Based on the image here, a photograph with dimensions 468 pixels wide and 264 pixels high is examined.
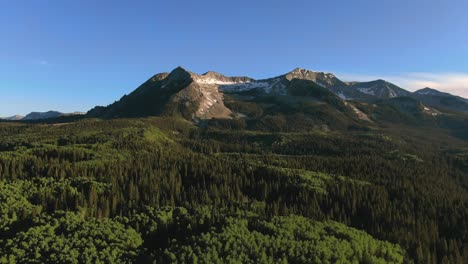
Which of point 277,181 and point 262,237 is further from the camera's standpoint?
point 277,181

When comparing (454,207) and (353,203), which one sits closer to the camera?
(353,203)

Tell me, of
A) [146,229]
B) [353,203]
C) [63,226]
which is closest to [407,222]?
[353,203]

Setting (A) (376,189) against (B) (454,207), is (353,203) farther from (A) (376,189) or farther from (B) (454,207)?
(B) (454,207)

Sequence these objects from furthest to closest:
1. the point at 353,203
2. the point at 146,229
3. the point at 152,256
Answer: the point at 353,203 → the point at 146,229 → the point at 152,256

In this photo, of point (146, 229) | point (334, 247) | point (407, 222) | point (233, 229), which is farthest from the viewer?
point (407, 222)

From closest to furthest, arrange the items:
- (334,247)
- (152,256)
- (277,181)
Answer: (152,256)
(334,247)
(277,181)

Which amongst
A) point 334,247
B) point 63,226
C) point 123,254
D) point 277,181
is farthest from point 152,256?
point 277,181

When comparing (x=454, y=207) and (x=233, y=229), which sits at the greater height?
(x=233, y=229)

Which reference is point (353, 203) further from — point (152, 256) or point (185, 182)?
point (152, 256)

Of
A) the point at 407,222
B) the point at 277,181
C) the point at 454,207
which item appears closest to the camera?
the point at 407,222
